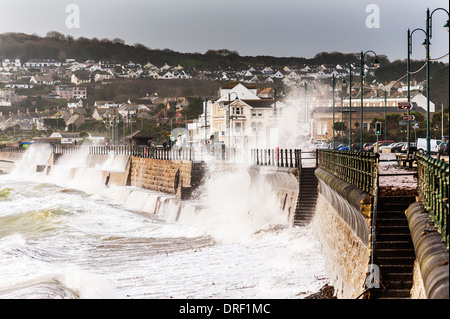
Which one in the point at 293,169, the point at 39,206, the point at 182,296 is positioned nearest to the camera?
the point at 182,296

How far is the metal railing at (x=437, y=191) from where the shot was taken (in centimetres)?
788

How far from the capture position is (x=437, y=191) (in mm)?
8664

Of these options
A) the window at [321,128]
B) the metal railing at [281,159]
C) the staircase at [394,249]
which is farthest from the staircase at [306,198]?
the window at [321,128]

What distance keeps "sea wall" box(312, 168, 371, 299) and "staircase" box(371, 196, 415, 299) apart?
329 mm

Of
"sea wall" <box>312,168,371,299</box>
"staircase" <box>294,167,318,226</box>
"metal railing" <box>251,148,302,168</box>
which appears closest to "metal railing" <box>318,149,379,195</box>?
"sea wall" <box>312,168,371,299</box>

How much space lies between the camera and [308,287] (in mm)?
15969

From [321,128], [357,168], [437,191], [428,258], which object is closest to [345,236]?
[357,168]

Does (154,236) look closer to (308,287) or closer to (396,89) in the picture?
(308,287)

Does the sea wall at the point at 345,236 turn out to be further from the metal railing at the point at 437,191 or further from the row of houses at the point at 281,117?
the row of houses at the point at 281,117

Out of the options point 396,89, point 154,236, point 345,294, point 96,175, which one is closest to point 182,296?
point 345,294

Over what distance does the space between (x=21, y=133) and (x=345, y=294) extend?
182938 mm

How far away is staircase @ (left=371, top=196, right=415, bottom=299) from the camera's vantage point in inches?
428

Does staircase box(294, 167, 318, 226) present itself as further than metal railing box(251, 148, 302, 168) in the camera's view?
No

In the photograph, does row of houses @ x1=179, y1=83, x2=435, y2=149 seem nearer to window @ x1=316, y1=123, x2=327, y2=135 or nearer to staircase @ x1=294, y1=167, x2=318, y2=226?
window @ x1=316, y1=123, x2=327, y2=135
